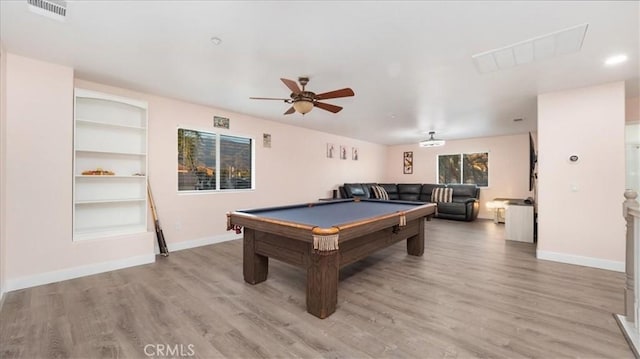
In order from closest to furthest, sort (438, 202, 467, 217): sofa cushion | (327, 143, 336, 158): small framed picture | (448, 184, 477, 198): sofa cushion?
(438, 202, 467, 217): sofa cushion < (327, 143, 336, 158): small framed picture < (448, 184, 477, 198): sofa cushion

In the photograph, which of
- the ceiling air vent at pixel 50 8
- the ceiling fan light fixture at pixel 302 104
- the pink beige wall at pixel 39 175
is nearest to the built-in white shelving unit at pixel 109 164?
the pink beige wall at pixel 39 175

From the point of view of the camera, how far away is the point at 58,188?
305 centimetres

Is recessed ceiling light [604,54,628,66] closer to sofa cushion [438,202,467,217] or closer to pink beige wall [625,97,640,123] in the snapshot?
pink beige wall [625,97,640,123]

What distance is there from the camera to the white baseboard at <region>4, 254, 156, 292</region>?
2791mm

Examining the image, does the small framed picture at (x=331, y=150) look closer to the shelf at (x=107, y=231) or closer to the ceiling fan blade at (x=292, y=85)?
the ceiling fan blade at (x=292, y=85)

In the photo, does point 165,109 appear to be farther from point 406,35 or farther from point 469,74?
point 469,74

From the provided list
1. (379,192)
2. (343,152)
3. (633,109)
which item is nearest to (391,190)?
(379,192)

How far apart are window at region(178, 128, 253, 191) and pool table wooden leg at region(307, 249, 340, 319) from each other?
126 inches

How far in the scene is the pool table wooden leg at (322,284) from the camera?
2234 mm

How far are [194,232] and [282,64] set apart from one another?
10.6 ft

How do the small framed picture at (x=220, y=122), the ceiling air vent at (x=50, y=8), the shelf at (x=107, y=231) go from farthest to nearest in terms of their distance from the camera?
the small framed picture at (x=220, y=122) → the shelf at (x=107, y=231) → the ceiling air vent at (x=50, y=8)

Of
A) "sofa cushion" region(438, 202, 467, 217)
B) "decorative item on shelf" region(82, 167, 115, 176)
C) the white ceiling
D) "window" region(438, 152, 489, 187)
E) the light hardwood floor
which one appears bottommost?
the light hardwood floor

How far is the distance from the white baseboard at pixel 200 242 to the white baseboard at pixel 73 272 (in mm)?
518

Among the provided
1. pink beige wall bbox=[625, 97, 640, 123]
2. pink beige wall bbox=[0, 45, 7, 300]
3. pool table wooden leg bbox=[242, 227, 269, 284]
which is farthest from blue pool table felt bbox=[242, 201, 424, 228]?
pink beige wall bbox=[625, 97, 640, 123]
